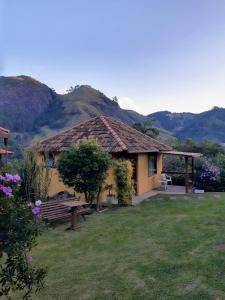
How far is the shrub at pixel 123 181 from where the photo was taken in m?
13.9

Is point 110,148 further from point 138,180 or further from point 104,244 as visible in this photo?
point 104,244

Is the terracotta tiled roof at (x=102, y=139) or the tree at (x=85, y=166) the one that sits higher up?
the terracotta tiled roof at (x=102, y=139)

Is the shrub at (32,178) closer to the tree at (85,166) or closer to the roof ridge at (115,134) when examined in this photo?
the tree at (85,166)

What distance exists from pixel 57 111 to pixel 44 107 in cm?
521

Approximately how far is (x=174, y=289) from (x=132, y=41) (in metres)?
18.1

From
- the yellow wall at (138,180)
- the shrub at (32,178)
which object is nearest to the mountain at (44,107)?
the yellow wall at (138,180)

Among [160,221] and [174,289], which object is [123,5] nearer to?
[160,221]

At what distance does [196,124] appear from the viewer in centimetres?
10012

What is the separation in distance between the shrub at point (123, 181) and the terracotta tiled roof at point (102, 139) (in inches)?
52.5

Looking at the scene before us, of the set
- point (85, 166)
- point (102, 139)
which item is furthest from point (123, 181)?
point (102, 139)

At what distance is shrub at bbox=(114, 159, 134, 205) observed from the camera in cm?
1391

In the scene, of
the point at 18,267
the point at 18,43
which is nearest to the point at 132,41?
the point at 18,43

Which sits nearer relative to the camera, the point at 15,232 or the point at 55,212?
the point at 15,232

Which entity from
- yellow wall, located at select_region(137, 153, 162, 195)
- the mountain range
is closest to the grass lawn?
yellow wall, located at select_region(137, 153, 162, 195)
